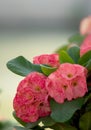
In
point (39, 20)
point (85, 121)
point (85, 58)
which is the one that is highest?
point (39, 20)

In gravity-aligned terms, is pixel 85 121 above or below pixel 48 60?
below

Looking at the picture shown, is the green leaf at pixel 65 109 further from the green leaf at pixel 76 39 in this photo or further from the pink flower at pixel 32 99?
the green leaf at pixel 76 39

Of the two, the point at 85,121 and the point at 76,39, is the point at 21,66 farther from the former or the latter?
the point at 76,39

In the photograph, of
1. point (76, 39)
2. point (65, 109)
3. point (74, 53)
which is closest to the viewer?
point (65, 109)

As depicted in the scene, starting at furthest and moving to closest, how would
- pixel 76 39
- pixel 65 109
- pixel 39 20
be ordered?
pixel 39 20 < pixel 76 39 < pixel 65 109

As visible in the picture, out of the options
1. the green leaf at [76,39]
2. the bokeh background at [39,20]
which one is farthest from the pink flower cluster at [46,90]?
the bokeh background at [39,20]

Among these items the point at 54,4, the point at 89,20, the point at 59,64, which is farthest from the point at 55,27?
the point at 59,64

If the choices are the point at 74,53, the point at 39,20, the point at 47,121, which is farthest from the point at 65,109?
the point at 39,20

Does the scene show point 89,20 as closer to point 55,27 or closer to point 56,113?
point 56,113
